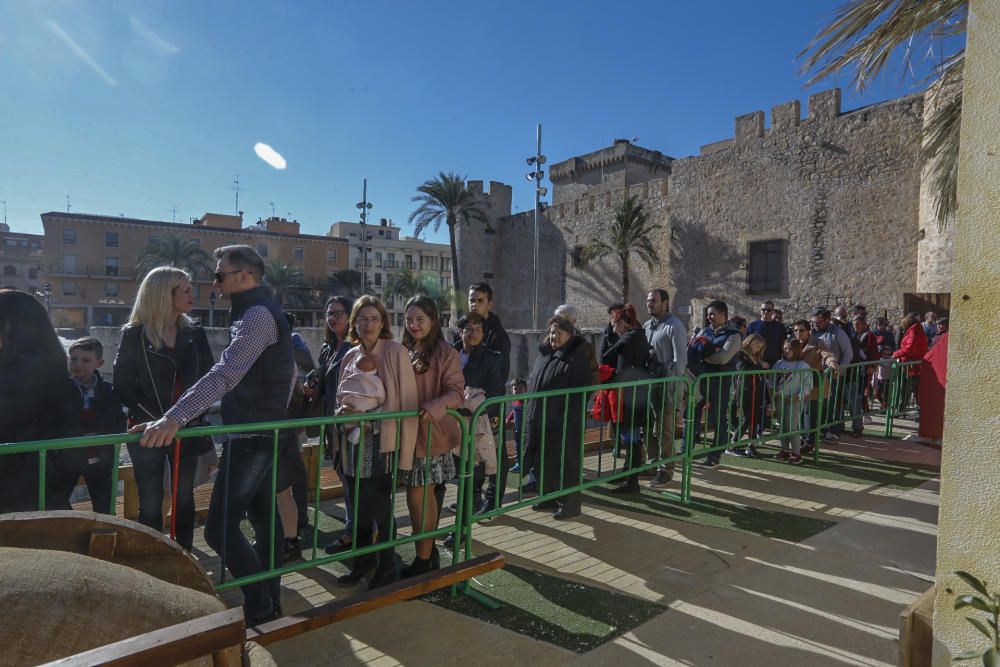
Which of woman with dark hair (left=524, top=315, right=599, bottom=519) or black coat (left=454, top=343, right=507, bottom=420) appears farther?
black coat (left=454, top=343, right=507, bottom=420)

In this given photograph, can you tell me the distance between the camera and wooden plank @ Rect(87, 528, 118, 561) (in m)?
1.66

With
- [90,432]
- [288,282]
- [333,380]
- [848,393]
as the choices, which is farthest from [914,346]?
[288,282]

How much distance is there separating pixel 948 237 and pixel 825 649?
16.6 meters

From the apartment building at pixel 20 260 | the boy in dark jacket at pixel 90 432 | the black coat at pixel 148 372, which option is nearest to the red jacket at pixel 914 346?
the black coat at pixel 148 372

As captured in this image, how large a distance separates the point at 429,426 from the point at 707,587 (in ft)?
5.82

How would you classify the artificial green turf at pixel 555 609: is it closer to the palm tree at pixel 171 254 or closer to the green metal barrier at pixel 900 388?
the green metal barrier at pixel 900 388

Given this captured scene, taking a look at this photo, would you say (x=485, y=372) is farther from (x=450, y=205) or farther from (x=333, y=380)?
(x=450, y=205)

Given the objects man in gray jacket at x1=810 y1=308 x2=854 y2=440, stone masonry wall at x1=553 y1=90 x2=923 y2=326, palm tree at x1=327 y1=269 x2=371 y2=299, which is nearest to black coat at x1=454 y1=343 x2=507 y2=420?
man in gray jacket at x1=810 y1=308 x2=854 y2=440

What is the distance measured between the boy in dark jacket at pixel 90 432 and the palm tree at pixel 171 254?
47.2m

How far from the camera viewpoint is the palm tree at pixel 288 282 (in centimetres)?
5144

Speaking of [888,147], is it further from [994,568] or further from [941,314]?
[994,568]

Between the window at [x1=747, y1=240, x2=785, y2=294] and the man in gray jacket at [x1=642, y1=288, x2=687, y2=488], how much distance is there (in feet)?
58.8

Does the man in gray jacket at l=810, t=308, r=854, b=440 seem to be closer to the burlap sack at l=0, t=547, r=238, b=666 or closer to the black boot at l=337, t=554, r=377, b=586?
the black boot at l=337, t=554, r=377, b=586

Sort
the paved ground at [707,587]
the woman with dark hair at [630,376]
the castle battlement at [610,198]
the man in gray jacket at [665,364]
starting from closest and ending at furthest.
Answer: the paved ground at [707,587]
the woman with dark hair at [630,376]
the man in gray jacket at [665,364]
the castle battlement at [610,198]
